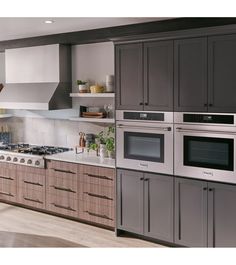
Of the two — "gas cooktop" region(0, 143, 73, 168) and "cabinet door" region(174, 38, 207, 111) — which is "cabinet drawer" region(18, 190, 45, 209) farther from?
"cabinet door" region(174, 38, 207, 111)

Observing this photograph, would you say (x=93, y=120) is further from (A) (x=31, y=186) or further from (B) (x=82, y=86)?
(A) (x=31, y=186)

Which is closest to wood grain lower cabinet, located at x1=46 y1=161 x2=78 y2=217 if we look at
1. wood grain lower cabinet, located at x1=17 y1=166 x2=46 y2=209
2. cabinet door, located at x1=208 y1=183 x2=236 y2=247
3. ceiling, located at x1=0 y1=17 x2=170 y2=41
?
wood grain lower cabinet, located at x1=17 y1=166 x2=46 y2=209

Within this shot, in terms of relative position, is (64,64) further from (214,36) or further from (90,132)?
(214,36)

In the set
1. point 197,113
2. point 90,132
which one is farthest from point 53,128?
point 197,113

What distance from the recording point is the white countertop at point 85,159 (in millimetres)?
4652

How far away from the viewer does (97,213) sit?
4.72 m

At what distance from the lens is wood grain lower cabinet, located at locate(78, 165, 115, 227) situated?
4.57 meters

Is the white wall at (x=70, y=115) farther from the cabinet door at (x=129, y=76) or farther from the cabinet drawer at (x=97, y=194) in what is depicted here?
the cabinet drawer at (x=97, y=194)

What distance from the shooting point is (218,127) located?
3590 mm

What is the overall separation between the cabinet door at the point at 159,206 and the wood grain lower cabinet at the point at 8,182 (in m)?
2.31

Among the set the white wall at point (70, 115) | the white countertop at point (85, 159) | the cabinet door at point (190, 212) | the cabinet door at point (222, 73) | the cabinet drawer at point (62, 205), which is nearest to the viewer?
the cabinet door at point (222, 73)

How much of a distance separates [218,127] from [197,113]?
0.84 feet

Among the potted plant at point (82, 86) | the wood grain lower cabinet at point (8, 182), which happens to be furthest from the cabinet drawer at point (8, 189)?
the potted plant at point (82, 86)

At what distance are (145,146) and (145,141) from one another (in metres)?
0.06
